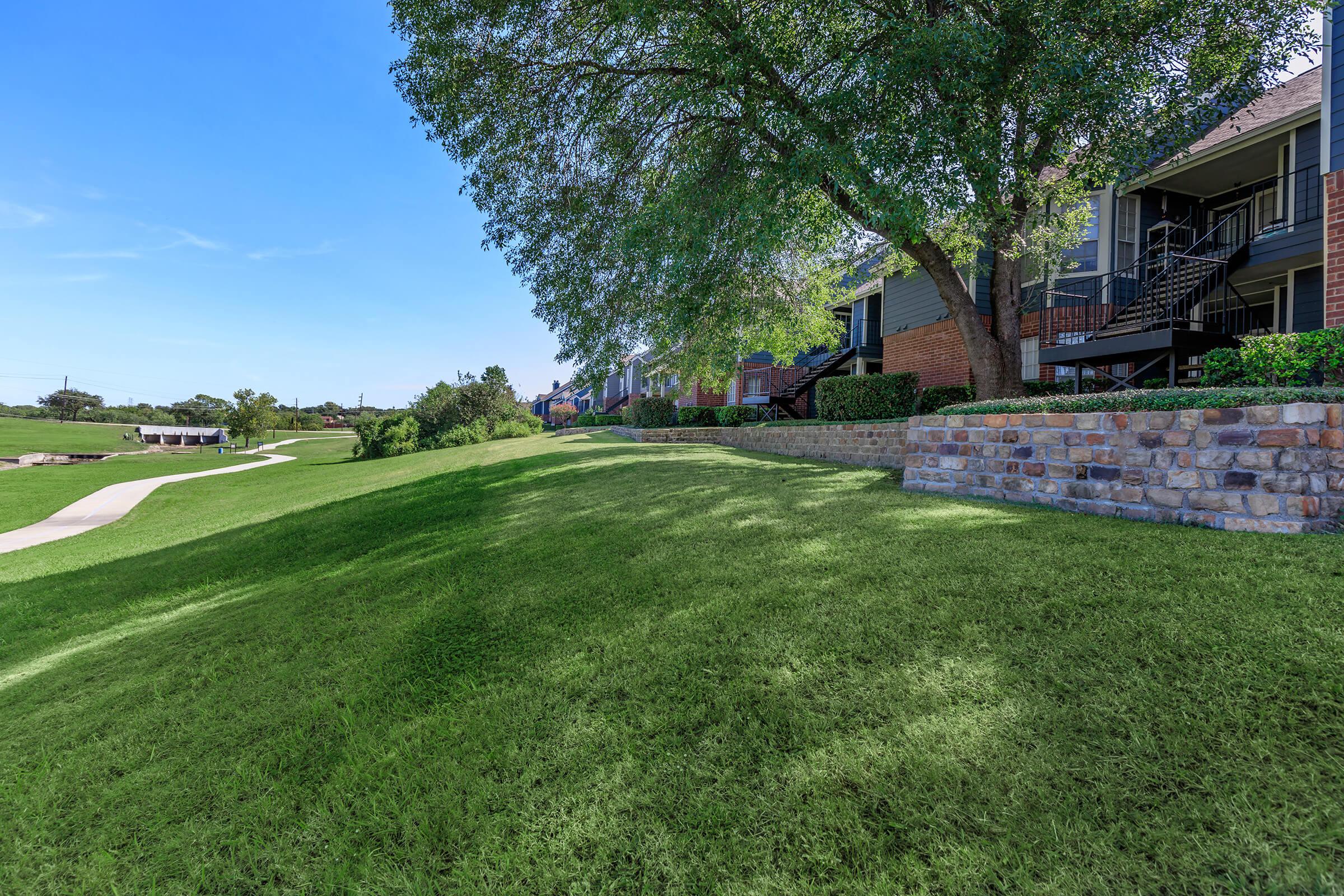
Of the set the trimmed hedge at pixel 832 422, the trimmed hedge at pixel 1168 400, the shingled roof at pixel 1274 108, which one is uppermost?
the shingled roof at pixel 1274 108

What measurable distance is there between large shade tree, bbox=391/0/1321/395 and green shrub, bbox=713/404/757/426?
25.3 feet

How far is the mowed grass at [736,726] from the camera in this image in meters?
1.75

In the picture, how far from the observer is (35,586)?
22.4 ft

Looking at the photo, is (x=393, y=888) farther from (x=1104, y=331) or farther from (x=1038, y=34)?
(x=1104, y=331)

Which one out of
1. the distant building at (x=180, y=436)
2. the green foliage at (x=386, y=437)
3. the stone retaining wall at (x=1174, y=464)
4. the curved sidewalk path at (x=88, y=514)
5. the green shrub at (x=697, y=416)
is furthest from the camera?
the distant building at (x=180, y=436)

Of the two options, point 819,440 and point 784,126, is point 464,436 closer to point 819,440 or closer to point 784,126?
point 819,440

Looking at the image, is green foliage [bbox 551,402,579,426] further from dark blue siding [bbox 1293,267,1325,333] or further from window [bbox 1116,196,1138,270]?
dark blue siding [bbox 1293,267,1325,333]

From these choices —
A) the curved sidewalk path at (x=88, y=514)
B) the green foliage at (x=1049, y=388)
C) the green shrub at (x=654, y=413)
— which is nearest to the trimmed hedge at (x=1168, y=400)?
the green foliage at (x=1049, y=388)

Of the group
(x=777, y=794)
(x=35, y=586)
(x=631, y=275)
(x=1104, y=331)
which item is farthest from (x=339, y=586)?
(x=1104, y=331)

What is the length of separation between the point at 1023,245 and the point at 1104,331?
2298 millimetres

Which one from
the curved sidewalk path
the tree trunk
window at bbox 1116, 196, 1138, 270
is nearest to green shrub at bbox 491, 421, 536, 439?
the curved sidewalk path

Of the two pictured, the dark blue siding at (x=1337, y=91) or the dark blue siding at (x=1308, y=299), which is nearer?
the dark blue siding at (x=1337, y=91)

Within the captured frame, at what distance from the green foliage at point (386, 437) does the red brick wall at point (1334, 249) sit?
28691 mm

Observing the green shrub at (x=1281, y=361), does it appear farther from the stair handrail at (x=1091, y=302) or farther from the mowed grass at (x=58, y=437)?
the mowed grass at (x=58, y=437)
